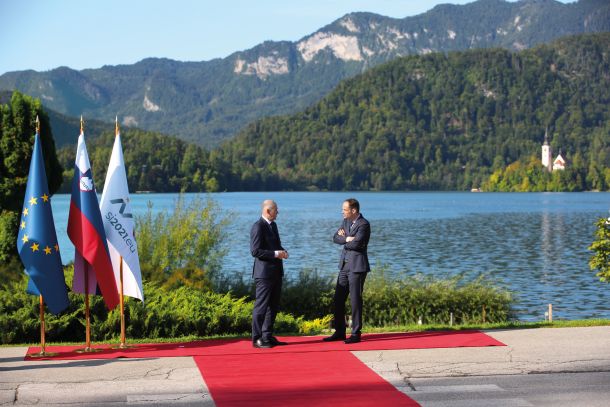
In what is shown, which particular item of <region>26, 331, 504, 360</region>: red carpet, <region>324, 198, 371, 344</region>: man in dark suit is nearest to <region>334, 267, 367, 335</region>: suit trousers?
<region>324, 198, 371, 344</region>: man in dark suit

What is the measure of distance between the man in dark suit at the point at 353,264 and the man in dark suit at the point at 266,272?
35.4 inches

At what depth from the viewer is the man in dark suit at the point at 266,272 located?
12.6m

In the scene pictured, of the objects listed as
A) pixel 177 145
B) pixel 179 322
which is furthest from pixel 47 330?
pixel 177 145

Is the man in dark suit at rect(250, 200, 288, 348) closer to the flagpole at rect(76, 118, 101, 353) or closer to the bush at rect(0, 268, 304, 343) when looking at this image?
the bush at rect(0, 268, 304, 343)

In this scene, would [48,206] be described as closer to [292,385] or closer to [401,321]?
[292,385]

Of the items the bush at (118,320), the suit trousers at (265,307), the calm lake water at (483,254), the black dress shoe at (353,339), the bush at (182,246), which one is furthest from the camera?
the calm lake water at (483,254)

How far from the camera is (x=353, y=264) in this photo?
42.8 ft

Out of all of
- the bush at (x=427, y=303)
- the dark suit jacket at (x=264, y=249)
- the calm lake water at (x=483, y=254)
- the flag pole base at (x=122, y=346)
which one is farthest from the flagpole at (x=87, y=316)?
the calm lake water at (x=483, y=254)

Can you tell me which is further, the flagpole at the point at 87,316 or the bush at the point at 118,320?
the bush at the point at 118,320

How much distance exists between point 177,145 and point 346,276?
598 feet

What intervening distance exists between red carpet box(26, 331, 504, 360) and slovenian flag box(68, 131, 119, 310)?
1.07m

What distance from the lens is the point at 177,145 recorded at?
193000mm

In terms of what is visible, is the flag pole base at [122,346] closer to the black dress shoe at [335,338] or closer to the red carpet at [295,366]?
the red carpet at [295,366]

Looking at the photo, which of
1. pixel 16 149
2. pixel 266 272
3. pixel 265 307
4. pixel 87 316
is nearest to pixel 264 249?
pixel 266 272
